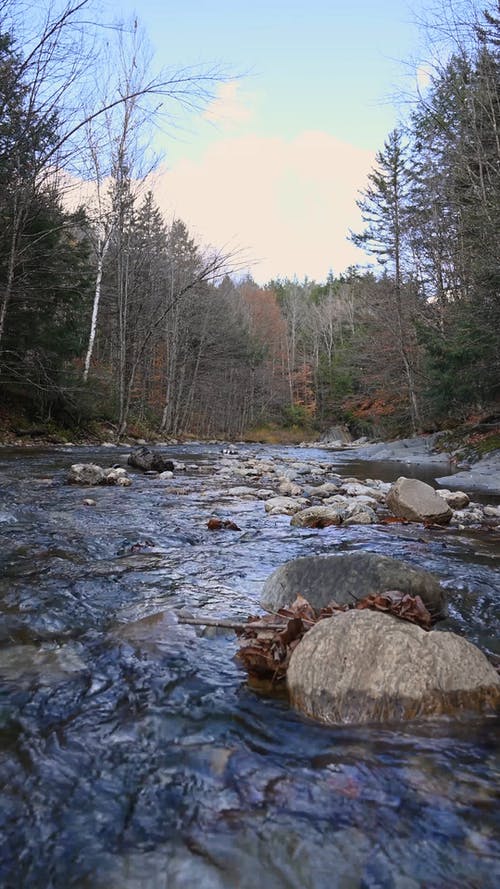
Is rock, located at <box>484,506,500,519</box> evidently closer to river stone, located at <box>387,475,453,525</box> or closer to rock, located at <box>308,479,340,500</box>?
river stone, located at <box>387,475,453,525</box>

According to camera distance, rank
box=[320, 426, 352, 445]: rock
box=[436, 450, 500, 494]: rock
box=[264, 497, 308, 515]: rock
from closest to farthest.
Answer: box=[264, 497, 308, 515]: rock → box=[436, 450, 500, 494]: rock → box=[320, 426, 352, 445]: rock

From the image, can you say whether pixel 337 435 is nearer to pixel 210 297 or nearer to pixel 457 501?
pixel 210 297

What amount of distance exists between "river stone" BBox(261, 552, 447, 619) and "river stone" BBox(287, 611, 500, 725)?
74cm

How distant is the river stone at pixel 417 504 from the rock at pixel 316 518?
79 cm

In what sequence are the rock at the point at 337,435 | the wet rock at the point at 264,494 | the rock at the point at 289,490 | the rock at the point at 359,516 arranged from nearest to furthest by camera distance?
1. the rock at the point at 359,516
2. the wet rock at the point at 264,494
3. the rock at the point at 289,490
4. the rock at the point at 337,435

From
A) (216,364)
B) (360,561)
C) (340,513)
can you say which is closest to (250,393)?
(216,364)

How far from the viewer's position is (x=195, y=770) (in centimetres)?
152

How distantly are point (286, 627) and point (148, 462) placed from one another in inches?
323

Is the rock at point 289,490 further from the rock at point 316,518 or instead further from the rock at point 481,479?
the rock at point 481,479

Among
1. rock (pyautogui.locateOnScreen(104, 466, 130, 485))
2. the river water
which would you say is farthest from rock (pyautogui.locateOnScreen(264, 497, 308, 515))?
the river water

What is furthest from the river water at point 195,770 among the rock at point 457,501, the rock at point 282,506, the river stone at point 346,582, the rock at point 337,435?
the rock at point 337,435

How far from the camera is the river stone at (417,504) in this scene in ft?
18.5

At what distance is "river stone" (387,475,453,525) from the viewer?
562 cm

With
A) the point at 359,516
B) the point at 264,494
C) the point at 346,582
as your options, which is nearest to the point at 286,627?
the point at 346,582
